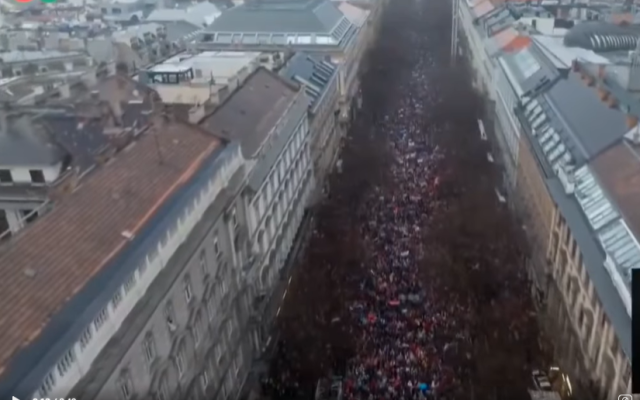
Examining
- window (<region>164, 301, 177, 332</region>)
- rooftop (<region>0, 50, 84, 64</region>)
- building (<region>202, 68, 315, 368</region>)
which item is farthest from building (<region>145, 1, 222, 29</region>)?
window (<region>164, 301, 177, 332</region>)

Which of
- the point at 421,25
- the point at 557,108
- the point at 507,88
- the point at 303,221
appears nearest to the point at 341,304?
the point at 303,221

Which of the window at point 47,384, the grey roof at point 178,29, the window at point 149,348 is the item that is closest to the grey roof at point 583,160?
the window at point 149,348

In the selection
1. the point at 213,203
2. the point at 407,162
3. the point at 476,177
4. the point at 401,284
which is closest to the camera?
the point at 213,203

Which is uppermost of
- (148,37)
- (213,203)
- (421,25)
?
(213,203)

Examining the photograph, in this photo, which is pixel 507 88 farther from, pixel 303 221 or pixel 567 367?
pixel 567 367

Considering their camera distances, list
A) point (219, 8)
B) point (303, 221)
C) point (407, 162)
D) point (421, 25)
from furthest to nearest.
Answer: point (421, 25)
point (219, 8)
point (407, 162)
point (303, 221)

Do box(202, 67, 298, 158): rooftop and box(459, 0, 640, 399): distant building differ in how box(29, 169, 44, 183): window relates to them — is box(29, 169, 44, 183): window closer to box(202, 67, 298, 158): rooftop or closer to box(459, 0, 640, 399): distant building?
box(202, 67, 298, 158): rooftop
